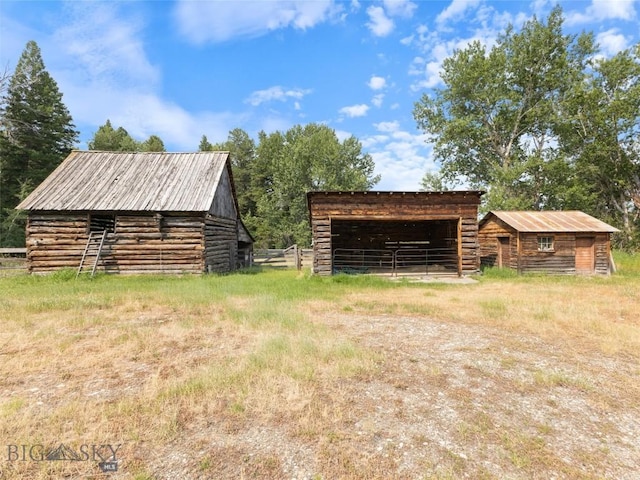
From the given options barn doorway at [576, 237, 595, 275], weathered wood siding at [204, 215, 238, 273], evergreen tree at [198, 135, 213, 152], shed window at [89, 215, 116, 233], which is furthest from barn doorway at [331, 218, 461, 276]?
evergreen tree at [198, 135, 213, 152]

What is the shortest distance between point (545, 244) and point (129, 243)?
22981 mm

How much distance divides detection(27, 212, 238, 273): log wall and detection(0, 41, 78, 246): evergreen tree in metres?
16.4

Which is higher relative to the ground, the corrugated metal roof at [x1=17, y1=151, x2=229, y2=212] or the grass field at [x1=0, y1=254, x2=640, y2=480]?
the corrugated metal roof at [x1=17, y1=151, x2=229, y2=212]

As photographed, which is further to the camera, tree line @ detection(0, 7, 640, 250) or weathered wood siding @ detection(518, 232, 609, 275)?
tree line @ detection(0, 7, 640, 250)

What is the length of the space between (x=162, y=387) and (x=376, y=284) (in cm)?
1081

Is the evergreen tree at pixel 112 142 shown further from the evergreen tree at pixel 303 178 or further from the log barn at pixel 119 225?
the log barn at pixel 119 225

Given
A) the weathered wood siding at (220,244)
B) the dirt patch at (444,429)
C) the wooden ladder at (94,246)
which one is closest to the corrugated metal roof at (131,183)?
the wooden ladder at (94,246)

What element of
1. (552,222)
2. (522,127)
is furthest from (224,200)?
(522,127)

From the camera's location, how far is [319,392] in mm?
4156

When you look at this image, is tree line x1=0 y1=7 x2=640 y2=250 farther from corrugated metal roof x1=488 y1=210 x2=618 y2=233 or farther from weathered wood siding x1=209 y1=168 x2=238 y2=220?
weathered wood siding x1=209 y1=168 x2=238 y2=220

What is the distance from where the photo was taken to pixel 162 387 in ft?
13.8

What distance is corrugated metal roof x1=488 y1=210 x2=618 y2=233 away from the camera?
18.1 metres

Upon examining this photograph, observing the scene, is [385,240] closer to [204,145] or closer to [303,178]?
[303,178]

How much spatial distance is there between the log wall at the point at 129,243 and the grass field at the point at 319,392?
6.90 metres
